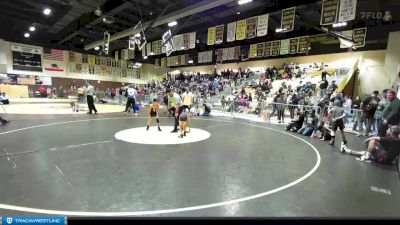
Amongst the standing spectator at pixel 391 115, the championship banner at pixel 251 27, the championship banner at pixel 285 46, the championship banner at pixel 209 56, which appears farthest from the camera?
the championship banner at pixel 209 56

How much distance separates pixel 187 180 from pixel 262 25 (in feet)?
39.6

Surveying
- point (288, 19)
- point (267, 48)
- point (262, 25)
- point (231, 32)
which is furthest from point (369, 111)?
point (267, 48)

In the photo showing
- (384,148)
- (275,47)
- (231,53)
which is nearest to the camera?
(384,148)

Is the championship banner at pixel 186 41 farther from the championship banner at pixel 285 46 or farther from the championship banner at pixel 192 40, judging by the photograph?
the championship banner at pixel 285 46

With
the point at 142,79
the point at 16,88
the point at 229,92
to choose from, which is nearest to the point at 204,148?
the point at 229,92

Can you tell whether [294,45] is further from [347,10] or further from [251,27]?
[347,10]

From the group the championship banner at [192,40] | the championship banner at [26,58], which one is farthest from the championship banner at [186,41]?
the championship banner at [26,58]

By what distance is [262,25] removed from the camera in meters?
13.9

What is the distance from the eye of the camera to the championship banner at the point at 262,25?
1377 cm

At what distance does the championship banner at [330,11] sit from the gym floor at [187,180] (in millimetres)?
6832

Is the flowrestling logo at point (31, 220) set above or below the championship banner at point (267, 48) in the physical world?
below

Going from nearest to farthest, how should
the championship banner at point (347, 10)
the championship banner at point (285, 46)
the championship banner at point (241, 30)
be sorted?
1. the championship banner at point (347, 10)
2. the championship banner at point (241, 30)
3. the championship banner at point (285, 46)

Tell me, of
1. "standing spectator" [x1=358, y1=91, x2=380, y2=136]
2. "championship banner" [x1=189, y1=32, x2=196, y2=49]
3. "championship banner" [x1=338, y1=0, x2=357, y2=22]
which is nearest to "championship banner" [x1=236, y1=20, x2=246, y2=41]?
"championship banner" [x1=189, y1=32, x2=196, y2=49]

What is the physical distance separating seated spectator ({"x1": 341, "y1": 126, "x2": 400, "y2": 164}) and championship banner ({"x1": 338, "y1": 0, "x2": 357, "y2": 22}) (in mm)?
6408
